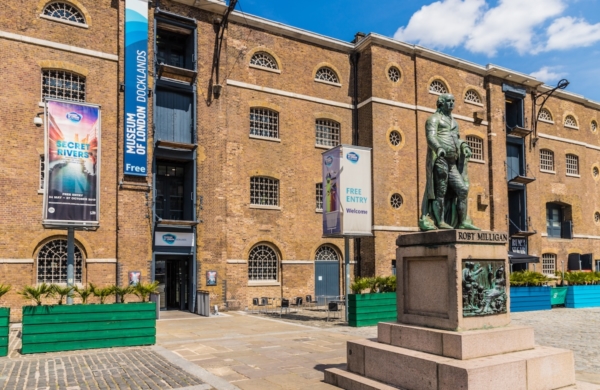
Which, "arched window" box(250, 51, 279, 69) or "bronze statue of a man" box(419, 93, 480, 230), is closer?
"bronze statue of a man" box(419, 93, 480, 230)

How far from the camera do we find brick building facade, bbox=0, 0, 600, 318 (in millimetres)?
17578

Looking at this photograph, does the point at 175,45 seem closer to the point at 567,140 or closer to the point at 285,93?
the point at 285,93

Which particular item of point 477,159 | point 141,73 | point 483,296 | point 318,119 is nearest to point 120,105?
point 141,73

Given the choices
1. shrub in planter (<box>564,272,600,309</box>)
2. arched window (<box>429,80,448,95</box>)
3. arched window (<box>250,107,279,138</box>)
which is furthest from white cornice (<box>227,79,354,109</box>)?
shrub in planter (<box>564,272,600,309</box>)

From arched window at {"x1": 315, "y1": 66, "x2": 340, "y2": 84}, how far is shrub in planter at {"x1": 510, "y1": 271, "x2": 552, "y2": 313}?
12259 millimetres

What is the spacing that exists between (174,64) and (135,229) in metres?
7.44

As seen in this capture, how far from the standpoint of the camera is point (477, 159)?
28062 mm

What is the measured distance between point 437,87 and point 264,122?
10.2 meters

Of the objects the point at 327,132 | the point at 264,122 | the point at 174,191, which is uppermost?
the point at 264,122

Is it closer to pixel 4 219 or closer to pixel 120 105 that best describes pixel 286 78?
pixel 120 105

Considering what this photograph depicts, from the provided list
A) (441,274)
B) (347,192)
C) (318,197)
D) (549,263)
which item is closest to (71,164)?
(347,192)

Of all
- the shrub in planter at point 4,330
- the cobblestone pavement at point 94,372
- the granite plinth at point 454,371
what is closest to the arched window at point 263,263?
the cobblestone pavement at point 94,372

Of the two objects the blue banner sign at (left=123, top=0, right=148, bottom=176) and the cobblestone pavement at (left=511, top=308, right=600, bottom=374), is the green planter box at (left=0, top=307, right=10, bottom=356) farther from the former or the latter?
the cobblestone pavement at (left=511, top=308, right=600, bottom=374)

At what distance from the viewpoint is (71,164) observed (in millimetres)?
12609
